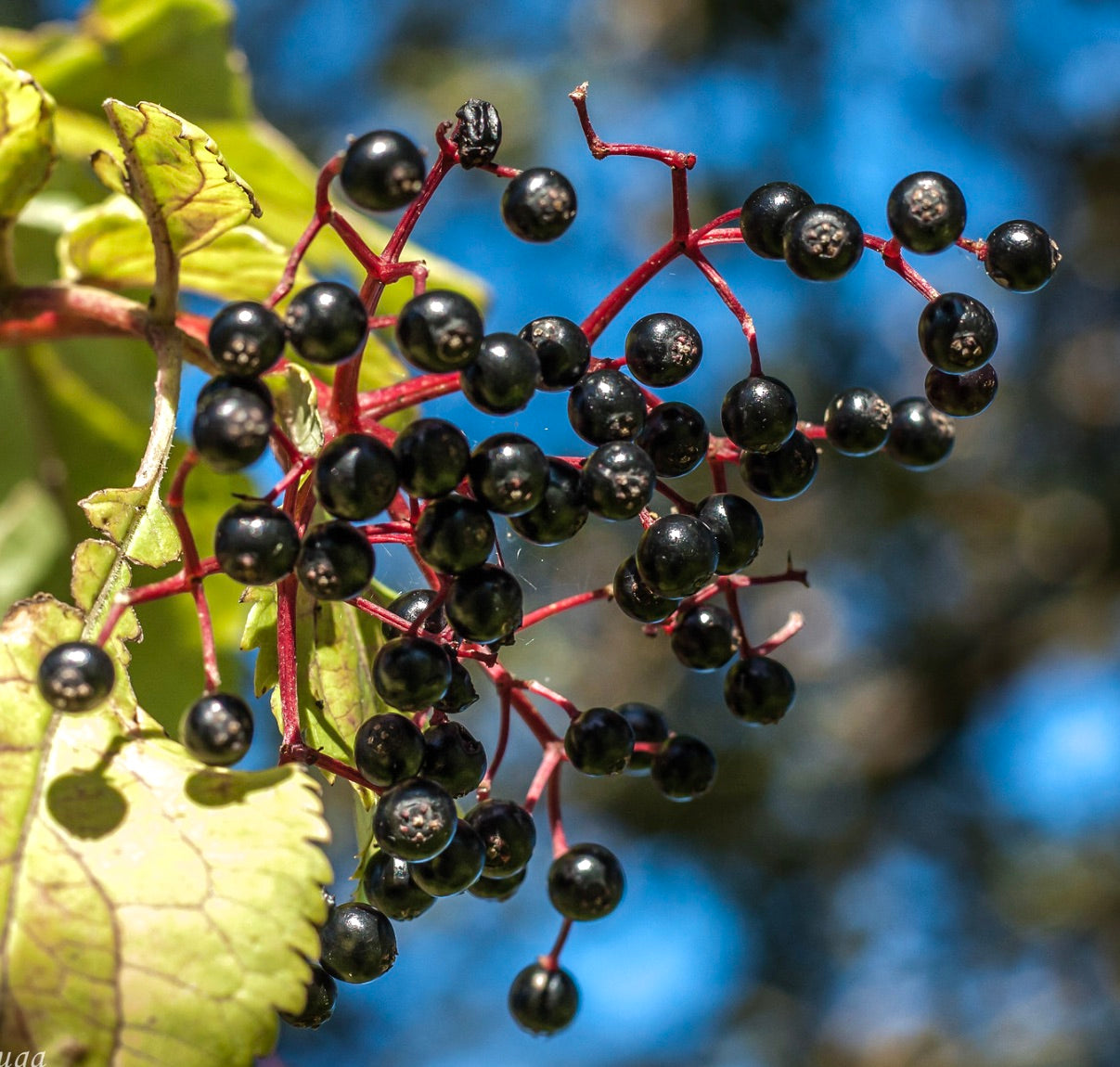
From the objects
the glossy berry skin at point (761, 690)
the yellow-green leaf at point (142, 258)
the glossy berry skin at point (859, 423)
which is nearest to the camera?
the glossy berry skin at point (859, 423)

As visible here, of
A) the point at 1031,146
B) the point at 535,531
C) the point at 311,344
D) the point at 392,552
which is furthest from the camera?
the point at 1031,146

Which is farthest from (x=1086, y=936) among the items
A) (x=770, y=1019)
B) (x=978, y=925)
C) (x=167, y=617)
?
(x=167, y=617)

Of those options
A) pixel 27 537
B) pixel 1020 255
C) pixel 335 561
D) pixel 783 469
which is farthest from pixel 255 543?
pixel 27 537

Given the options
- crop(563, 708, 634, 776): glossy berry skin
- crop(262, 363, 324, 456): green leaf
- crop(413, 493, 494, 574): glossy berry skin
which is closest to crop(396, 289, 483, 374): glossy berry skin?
crop(413, 493, 494, 574): glossy berry skin

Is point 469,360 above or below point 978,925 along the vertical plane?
below

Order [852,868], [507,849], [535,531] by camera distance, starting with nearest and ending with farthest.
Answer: [535,531] → [507,849] → [852,868]

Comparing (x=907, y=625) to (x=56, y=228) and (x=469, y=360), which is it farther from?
(x=469, y=360)

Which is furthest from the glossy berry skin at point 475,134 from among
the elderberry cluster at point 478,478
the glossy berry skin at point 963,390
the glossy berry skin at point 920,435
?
the glossy berry skin at point 920,435

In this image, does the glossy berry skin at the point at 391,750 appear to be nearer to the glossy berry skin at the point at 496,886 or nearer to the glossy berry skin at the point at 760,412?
the glossy berry skin at the point at 496,886
